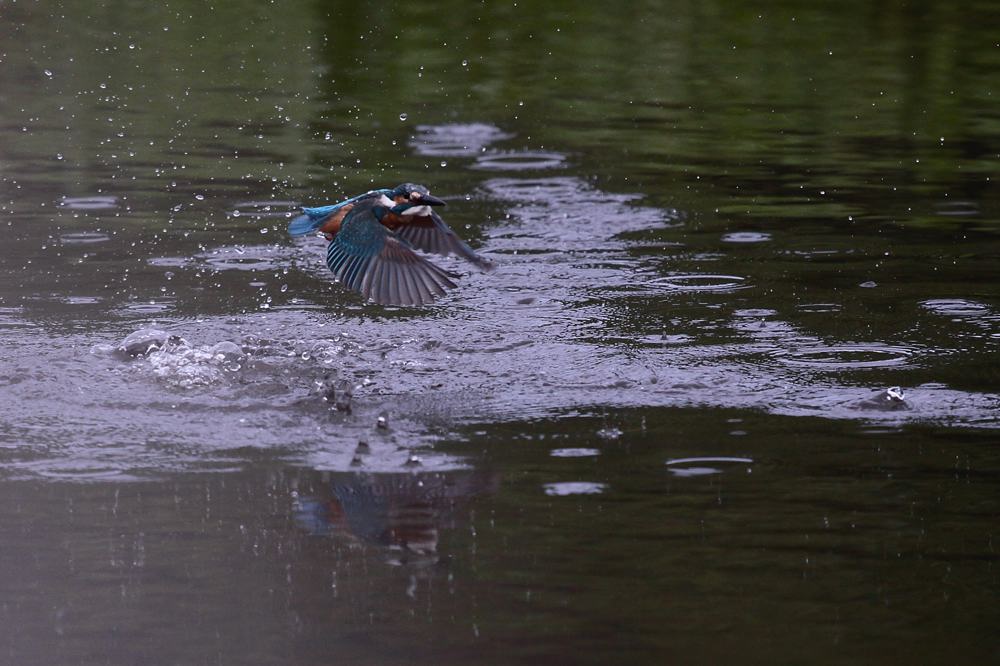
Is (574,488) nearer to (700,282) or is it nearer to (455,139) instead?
(700,282)

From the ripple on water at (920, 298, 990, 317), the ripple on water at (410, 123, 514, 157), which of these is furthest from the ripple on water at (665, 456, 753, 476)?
the ripple on water at (410, 123, 514, 157)

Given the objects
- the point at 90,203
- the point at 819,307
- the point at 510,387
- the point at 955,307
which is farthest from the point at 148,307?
the point at 955,307

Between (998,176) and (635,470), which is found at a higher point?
(998,176)

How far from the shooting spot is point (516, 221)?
27.5 ft

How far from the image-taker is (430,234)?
6227mm

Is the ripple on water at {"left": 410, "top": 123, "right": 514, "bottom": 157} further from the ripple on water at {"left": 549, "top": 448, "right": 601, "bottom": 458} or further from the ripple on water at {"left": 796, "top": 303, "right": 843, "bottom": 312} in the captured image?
the ripple on water at {"left": 549, "top": 448, "right": 601, "bottom": 458}

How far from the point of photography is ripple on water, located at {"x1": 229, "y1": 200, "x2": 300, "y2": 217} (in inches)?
331

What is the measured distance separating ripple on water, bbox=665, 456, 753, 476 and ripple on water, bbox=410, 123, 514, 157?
5661 millimetres

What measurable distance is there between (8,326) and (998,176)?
666 cm

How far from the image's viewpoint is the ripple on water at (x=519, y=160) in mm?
9758

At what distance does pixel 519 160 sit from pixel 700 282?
311cm

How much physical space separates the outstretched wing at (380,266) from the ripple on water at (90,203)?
321 centimetres

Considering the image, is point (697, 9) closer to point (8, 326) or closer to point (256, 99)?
point (256, 99)

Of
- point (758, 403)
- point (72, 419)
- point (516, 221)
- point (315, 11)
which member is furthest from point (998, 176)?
point (315, 11)
